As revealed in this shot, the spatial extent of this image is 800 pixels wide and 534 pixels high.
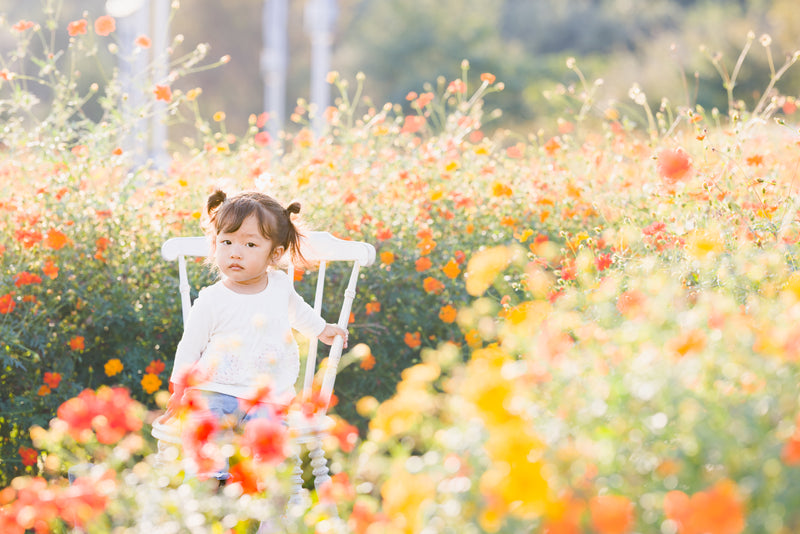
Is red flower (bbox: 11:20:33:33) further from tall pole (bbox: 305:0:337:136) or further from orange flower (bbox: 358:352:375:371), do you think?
tall pole (bbox: 305:0:337:136)

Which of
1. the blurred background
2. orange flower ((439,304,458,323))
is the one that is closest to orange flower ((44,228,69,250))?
orange flower ((439,304,458,323))

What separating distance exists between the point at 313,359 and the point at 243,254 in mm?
390

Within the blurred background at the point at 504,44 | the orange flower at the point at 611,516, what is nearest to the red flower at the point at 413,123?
the orange flower at the point at 611,516

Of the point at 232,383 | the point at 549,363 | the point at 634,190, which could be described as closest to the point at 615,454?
the point at 549,363

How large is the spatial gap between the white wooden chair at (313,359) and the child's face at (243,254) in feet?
0.51

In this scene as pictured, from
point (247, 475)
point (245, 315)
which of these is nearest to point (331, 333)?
point (245, 315)

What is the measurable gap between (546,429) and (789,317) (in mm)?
481

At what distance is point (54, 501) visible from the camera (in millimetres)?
1562

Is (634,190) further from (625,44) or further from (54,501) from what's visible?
(625,44)

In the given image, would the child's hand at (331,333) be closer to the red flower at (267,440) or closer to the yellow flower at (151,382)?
the yellow flower at (151,382)

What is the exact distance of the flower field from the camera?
4.40 ft

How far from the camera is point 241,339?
264 cm

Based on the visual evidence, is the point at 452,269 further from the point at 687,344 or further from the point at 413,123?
the point at 687,344

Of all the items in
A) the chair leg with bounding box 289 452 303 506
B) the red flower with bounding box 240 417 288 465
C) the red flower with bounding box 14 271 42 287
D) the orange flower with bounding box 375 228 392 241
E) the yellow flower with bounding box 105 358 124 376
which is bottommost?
the yellow flower with bounding box 105 358 124 376
